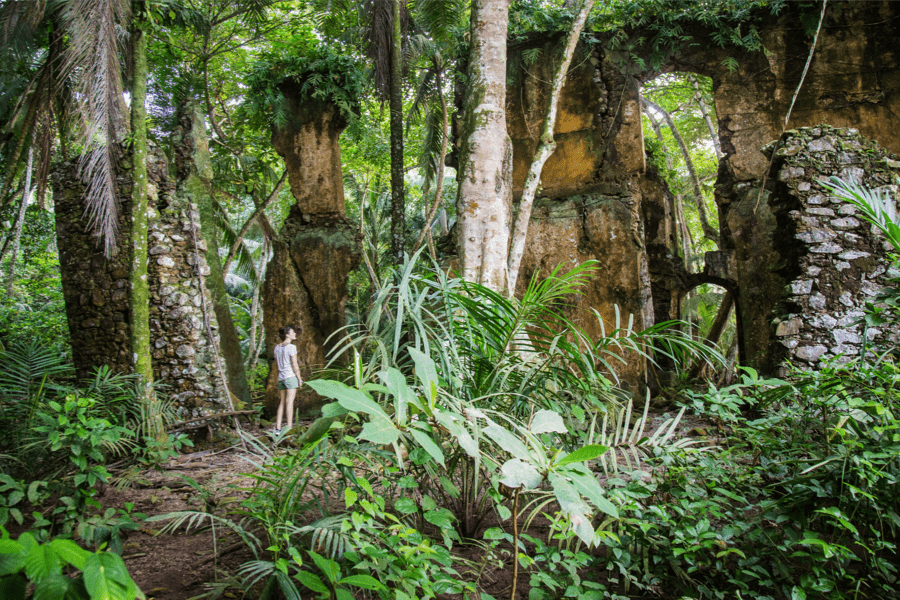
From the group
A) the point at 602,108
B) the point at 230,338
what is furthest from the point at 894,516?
the point at 230,338

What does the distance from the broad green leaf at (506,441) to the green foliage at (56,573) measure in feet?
2.50

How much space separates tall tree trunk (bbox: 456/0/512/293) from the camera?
349 centimetres

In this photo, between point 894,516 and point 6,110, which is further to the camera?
point 6,110

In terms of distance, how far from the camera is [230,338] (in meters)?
7.23

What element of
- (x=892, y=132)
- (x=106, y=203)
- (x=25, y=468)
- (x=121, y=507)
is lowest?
(x=121, y=507)

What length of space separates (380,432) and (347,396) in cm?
11

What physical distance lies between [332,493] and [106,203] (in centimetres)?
349

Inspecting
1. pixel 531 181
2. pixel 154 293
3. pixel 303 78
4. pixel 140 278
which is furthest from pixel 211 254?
pixel 531 181

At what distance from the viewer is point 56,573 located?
75cm

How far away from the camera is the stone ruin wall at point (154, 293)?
5.34m

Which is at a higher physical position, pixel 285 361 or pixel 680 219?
pixel 680 219

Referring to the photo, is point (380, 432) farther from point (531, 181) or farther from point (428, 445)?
point (531, 181)

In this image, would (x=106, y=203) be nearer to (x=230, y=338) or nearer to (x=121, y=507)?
(x=121, y=507)

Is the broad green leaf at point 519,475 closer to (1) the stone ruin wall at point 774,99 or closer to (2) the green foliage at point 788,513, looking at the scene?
(2) the green foliage at point 788,513
